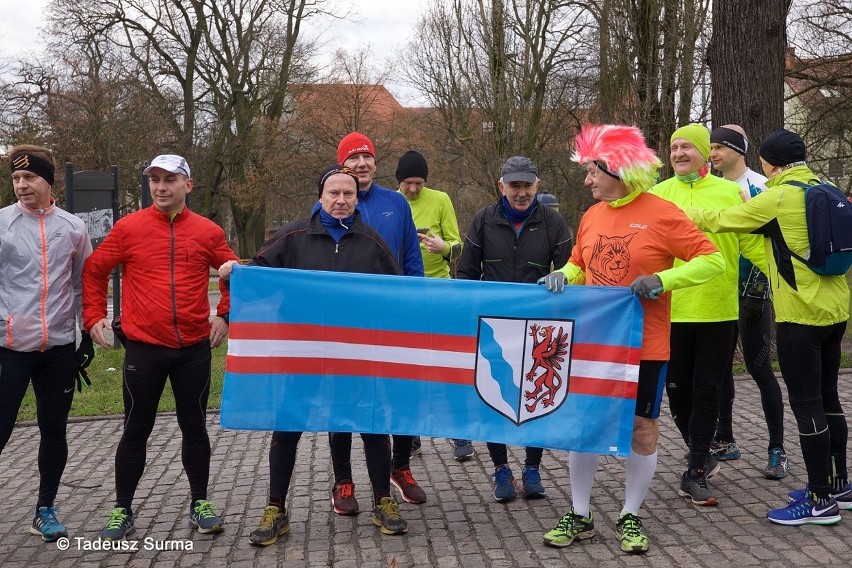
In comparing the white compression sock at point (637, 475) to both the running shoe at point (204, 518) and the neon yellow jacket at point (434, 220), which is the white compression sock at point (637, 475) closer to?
the running shoe at point (204, 518)

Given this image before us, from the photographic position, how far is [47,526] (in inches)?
202

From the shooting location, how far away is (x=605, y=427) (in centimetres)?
484

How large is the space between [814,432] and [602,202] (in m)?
1.78

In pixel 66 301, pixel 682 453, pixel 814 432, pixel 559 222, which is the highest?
pixel 559 222

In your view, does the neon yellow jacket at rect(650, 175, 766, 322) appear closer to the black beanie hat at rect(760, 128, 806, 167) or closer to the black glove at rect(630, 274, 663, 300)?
the black beanie hat at rect(760, 128, 806, 167)

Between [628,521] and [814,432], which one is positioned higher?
[814,432]

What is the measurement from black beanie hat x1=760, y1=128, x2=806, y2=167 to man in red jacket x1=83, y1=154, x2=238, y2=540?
10.5ft

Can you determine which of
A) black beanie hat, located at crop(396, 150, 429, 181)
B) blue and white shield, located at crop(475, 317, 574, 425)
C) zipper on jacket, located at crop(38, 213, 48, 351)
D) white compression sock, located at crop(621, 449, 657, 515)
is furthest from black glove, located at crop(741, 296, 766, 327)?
zipper on jacket, located at crop(38, 213, 48, 351)

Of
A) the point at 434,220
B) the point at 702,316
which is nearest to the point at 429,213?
the point at 434,220

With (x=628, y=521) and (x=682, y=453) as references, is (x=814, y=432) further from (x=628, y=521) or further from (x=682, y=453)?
(x=682, y=453)

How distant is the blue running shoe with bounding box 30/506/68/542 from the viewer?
5.09 meters

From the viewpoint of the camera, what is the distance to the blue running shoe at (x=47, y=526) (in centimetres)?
509

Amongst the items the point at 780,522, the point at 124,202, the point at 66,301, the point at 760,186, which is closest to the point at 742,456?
the point at 780,522

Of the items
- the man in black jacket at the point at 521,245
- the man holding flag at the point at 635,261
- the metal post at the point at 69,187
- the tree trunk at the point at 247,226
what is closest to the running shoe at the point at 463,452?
the man in black jacket at the point at 521,245
